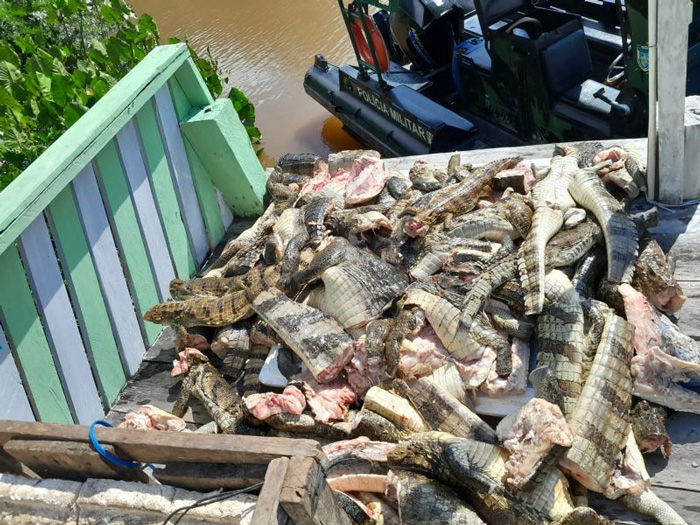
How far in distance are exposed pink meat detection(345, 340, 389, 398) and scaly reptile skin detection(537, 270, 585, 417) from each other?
33.2 inches

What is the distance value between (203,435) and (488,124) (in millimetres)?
7226

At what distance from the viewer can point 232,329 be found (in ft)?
14.4

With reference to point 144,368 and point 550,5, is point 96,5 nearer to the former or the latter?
point 550,5

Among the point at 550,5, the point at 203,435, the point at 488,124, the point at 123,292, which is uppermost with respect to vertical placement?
the point at 203,435

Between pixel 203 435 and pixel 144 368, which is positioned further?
pixel 144 368

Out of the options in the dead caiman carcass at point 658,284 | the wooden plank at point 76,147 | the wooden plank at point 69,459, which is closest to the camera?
the wooden plank at point 69,459

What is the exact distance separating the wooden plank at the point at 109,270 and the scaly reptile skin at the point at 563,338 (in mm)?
2633

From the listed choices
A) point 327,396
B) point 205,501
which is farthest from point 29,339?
point 205,501

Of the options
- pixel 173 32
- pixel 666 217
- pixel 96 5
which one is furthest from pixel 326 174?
pixel 173 32

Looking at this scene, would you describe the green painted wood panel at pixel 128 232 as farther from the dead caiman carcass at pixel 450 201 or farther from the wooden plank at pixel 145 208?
the dead caiman carcass at pixel 450 201

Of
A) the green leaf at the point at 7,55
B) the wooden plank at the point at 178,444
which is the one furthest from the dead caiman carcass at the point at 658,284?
the green leaf at the point at 7,55

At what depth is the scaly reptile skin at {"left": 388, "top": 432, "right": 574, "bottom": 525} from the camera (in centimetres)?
289

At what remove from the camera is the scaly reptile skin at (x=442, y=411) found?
330cm

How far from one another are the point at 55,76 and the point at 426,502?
289 inches
